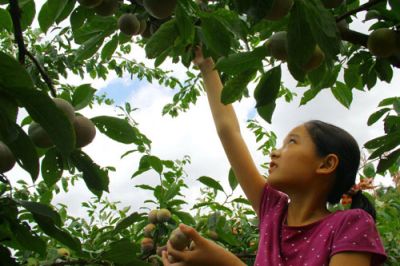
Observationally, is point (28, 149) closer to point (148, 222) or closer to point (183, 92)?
point (148, 222)

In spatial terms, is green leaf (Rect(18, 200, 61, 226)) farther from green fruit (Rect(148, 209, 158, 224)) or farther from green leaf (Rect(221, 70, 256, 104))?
green fruit (Rect(148, 209, 158, 224))

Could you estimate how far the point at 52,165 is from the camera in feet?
3.84

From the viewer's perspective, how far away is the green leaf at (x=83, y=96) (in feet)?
3.78

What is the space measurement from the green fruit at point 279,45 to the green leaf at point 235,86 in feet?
0.40

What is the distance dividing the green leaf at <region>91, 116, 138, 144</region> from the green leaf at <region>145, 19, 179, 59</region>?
0.18 meters

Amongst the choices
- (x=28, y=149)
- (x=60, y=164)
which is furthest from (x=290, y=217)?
(x=28, y=149)

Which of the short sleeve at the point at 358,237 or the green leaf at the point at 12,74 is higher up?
the green leaf at the point at 12,74

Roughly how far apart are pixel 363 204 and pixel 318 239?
0.98 feet

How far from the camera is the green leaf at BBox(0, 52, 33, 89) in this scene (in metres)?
0.82

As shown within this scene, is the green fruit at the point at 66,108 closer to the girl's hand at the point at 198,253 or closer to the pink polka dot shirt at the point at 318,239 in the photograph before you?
the girl's hand at the point at 198,253

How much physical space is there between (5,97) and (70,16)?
0.55 meters

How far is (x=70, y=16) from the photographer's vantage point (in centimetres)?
135

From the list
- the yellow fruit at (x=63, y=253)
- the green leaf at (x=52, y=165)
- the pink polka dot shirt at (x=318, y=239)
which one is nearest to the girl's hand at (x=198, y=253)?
the pink polka dot shirt at (x=318, y=239)

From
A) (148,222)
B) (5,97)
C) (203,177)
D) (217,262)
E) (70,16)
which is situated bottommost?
(217,262)
